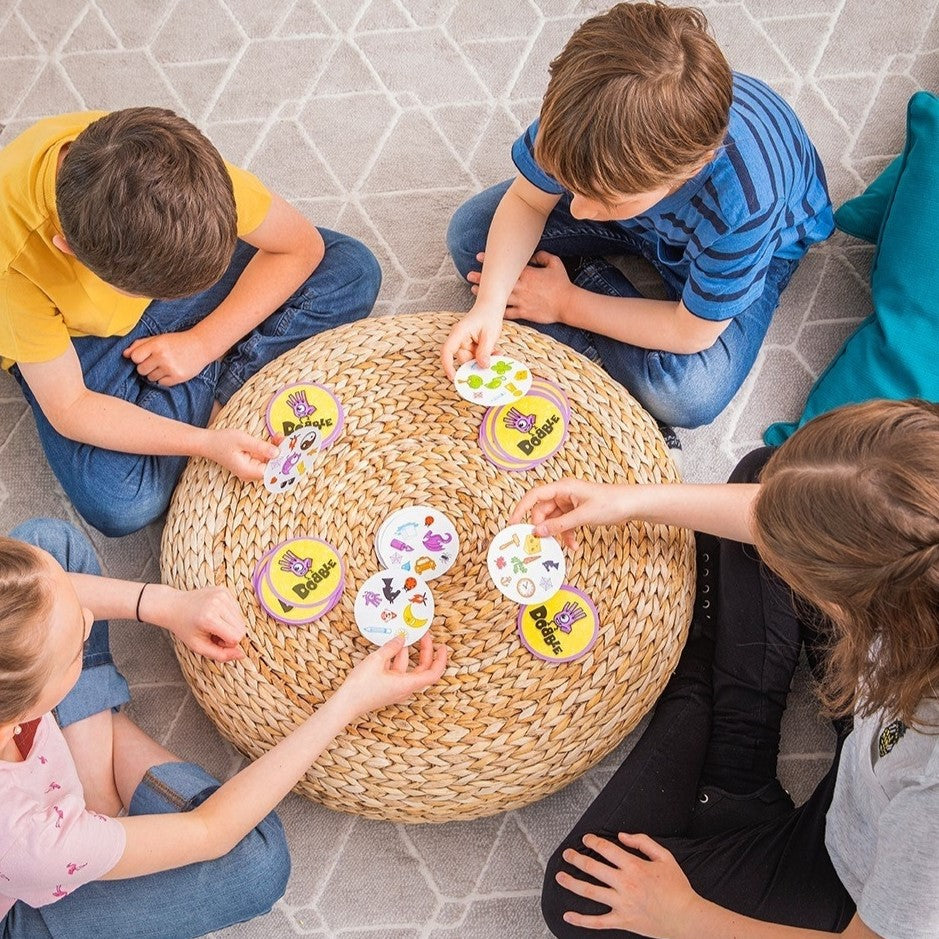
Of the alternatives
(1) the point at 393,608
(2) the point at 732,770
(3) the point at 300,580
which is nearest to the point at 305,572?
(3) the point at 300,580

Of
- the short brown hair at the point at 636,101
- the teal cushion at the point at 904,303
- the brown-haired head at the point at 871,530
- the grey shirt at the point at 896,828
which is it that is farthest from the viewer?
the teal cushion at the point at 904,303

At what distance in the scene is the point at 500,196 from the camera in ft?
4.81

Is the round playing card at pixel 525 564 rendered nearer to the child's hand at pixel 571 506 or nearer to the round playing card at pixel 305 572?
the child's hand at pixel 571 506

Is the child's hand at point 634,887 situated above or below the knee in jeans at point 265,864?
above

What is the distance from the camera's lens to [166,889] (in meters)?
1.17

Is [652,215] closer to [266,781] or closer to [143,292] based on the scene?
[143,292]

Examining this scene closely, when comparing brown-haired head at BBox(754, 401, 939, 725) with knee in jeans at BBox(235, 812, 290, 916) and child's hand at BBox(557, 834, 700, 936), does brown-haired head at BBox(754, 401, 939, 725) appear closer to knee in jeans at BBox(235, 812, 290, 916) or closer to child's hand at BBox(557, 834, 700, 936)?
child's hand at BBox(557, 834, 700, 936)

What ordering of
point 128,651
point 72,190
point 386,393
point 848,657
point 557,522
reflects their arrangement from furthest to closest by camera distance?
point 128,651 → point 386,393 → point 557,522 → point 72,190 → point 848,657

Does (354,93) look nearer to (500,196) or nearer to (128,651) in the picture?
(500,196)

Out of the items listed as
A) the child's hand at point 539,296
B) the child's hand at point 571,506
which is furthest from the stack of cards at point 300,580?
the child's hand at point 539,296

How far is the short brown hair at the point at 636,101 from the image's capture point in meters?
0.99

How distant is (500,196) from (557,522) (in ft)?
1.74

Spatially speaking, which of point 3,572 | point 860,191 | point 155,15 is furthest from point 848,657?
point 155,15

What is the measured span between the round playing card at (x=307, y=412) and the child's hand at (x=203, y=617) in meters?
0.21
